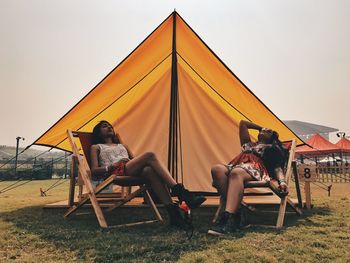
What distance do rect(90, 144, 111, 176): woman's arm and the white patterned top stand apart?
0.21ft

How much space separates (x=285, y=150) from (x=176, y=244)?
1.92 metres

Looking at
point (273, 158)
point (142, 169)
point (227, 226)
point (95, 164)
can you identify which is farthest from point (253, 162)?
point (95, 164)

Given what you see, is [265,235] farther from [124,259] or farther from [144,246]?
[124,259]

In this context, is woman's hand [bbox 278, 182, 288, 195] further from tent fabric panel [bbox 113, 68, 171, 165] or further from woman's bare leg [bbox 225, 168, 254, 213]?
tent fabric panel [bbox 113, 68, 171, 165]

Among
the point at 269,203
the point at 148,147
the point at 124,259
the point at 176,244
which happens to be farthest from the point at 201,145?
the point at 124,259

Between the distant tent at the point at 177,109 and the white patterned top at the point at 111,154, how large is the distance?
88 centimetres

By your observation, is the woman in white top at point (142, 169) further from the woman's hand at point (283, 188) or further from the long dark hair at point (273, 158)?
the long dark hair at point (273, 158)

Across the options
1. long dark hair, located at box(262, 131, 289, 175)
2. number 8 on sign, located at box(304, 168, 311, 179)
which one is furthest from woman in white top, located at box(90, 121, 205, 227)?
number 8 on sign, located at box(304, 168, 311, 179)

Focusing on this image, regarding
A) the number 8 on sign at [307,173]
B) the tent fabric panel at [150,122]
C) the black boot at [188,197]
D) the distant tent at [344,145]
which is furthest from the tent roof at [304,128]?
the black boot at [188,197]

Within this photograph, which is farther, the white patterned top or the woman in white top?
the white patterned top

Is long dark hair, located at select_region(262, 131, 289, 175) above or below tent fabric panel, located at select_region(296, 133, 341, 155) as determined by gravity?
above

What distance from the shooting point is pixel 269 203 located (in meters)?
4.29

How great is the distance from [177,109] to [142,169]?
2380 millimetres

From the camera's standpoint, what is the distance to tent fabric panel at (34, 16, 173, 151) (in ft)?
13.3
